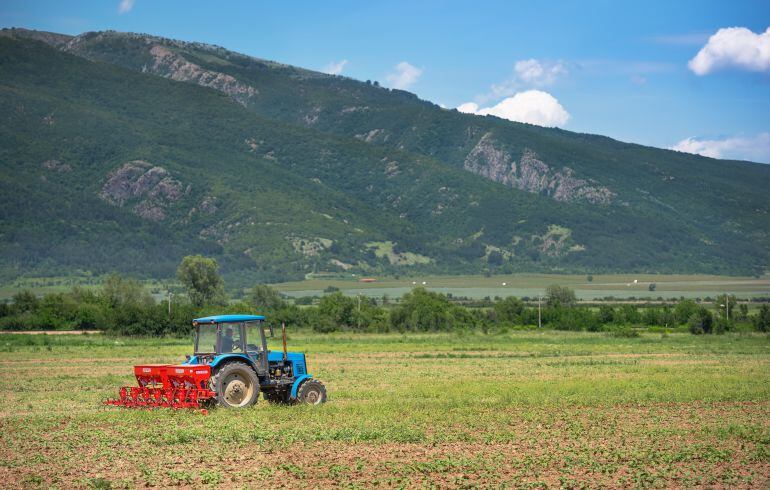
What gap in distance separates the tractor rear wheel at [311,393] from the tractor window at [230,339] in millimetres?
1907

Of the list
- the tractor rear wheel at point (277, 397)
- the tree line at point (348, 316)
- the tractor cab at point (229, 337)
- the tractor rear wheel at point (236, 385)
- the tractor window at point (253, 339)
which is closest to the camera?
the tractor rear wheel at point (236, 385)

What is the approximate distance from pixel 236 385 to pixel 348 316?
214ft

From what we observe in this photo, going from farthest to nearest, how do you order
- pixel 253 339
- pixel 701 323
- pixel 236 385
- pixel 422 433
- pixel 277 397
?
pixel 701 323
pixel 277 397
pixel 253 339
pixel 236 385
pixel 422 433

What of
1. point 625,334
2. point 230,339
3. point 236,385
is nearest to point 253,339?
point 230,339

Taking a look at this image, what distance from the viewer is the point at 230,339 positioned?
2580 cm

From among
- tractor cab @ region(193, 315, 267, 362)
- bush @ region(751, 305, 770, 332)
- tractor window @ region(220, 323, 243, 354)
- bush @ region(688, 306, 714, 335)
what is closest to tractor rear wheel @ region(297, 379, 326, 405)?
tractor cab @ region(193, 315, 267, 362)

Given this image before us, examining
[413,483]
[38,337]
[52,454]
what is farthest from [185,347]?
[413,483]

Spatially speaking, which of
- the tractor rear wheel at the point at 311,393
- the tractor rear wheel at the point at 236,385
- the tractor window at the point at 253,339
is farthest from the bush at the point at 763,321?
the tractor rear wheel at the point at 236,385

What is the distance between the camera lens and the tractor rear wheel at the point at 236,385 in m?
24.6

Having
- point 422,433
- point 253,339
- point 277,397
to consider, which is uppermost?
point 253,339

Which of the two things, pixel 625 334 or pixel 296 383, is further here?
pixel 625 334

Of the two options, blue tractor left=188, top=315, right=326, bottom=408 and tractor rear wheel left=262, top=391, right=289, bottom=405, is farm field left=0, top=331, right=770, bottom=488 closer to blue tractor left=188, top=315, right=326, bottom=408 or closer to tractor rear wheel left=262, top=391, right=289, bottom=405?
blue tractor left=188, top=315, right=326, bottom=408

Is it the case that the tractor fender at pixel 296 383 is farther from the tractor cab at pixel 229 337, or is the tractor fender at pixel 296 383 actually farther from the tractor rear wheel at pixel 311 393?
the tractor cab at pixel 229 337

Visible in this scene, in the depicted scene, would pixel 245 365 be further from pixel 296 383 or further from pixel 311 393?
pixel 311 393
